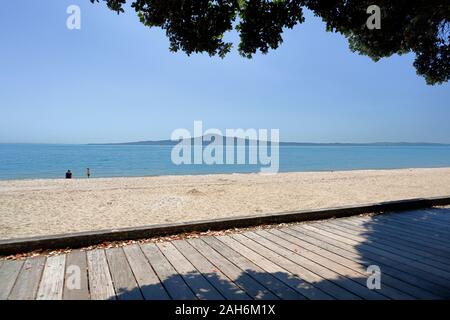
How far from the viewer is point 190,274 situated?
3.77 m

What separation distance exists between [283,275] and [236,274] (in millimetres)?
611

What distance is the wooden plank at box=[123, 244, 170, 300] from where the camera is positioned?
3232mm

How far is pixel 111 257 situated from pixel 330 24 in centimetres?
487

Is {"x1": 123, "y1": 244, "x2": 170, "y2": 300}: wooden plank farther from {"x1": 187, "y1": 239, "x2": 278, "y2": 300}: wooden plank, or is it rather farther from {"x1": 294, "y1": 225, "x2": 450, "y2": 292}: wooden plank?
{"x1": 294, "y1": 225, "x2": 450, "y2": 292}: wooden plank

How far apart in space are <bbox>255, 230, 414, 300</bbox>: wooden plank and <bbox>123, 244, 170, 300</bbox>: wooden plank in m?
2.19

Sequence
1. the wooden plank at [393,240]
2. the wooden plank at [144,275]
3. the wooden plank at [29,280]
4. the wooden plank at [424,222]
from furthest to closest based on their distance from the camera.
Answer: the wooden plank at [424,222] → the wooden plank at [393,240] → the wooden plank at [144,275] → the wooden plank at [29,280]

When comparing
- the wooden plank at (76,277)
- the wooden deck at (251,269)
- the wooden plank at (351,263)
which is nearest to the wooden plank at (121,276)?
the wooden deck at (251,269)

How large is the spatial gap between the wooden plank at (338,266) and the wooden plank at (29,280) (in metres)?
3.50

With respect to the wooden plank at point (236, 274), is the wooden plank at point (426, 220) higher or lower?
higher

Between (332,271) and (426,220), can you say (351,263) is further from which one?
(426,220)

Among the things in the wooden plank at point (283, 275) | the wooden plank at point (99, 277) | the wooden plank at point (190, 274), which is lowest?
the wooden plank at point (283, 275)

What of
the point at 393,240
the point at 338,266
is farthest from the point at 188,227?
the point at 393,240

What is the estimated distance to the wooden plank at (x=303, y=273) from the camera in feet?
10.7

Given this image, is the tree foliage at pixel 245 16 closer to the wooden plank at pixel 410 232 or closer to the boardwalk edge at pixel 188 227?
the boardwalk edge at pixel 188 227
